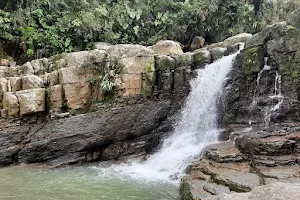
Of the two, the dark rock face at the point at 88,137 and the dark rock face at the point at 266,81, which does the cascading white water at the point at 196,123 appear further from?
the dark rock face at the point at 88,137

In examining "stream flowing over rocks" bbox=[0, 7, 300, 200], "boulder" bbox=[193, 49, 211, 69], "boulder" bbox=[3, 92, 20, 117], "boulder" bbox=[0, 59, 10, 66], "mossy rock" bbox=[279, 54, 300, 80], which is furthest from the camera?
"boulder" bbox=[0, 59, 10, 66]

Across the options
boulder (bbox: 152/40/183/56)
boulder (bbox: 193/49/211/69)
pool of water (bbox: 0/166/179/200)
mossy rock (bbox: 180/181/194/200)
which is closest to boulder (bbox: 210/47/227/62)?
boulder (bbox: 193/49/211/69)

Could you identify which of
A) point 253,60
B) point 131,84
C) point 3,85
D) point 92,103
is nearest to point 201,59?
point 253,60

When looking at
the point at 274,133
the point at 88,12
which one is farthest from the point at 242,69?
the point at 88,12

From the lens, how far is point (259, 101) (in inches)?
408

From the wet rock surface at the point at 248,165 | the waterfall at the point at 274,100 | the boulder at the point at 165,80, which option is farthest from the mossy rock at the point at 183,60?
the wet rock surface at the point at 248,165

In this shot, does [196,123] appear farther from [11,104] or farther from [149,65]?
[11,104]

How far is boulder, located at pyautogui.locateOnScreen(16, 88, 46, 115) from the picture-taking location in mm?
10984

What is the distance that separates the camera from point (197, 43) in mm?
19031

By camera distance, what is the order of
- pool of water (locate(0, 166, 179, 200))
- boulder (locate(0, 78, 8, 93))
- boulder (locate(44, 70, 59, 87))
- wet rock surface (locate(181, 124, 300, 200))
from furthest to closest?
boulder (locate(44, 70, 59, 87)) → boulder (locate(0, 78, 8, 93)) → pool of water (locate(0, 166, 179, 200)) → wet rock surface (locate(181, 124, 300, 200))

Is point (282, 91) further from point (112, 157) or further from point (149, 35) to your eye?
point (149, 35)

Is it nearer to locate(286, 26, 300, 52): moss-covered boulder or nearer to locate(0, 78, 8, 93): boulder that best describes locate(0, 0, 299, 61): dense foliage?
locate(0, 78, 8, 93): boulder

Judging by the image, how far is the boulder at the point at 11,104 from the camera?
35.7 feet

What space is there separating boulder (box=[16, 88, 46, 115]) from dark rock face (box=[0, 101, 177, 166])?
65 cm
